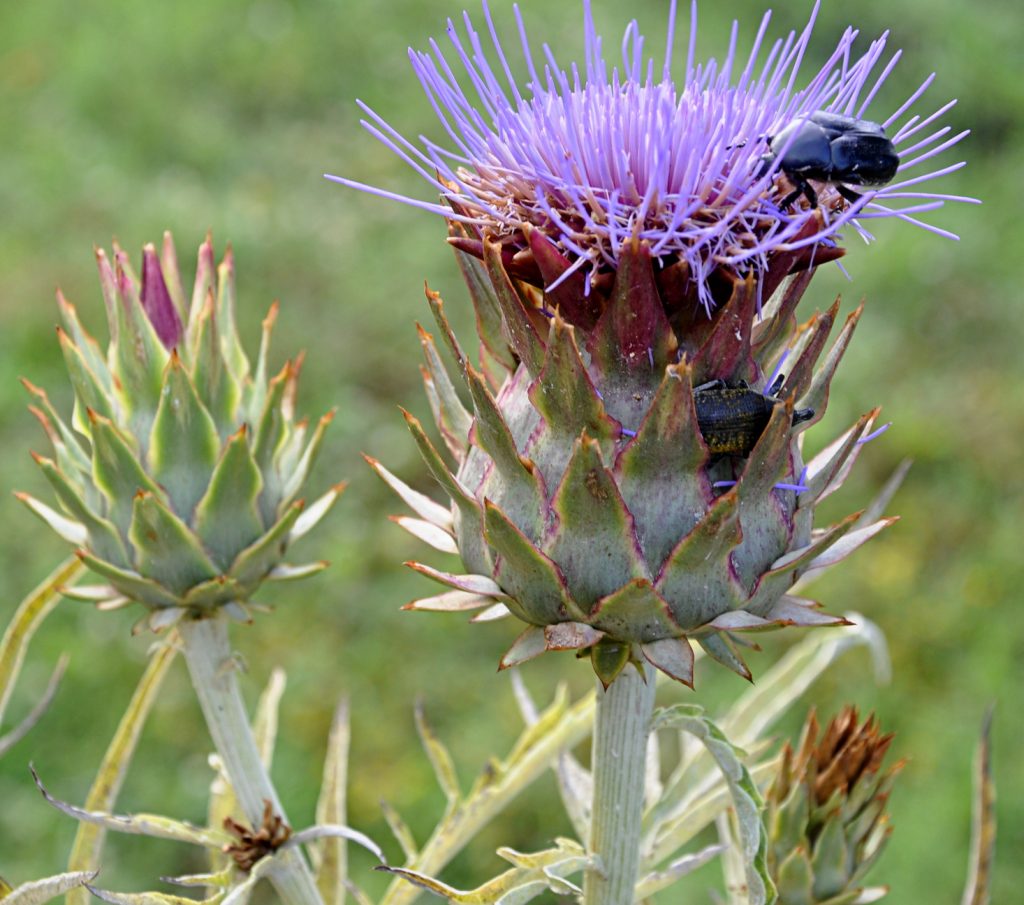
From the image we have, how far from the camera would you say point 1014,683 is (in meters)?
2.47

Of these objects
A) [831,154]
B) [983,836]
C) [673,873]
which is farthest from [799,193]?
[983,836]

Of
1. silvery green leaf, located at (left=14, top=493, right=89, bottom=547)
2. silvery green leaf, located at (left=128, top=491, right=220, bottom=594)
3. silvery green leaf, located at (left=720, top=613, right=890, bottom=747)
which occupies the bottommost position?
silvery green leaf, located at (left=720, top=613, right=890, bottom=747)

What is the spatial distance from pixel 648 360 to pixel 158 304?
533mm

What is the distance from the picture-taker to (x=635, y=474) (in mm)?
982

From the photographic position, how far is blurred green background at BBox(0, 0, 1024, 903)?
2.36 metres

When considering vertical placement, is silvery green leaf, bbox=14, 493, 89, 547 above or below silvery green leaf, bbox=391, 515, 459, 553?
above

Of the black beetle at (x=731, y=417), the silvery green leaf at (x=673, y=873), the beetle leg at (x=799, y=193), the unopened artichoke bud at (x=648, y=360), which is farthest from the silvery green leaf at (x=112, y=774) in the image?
the beetle leg at (x=799, y=193)

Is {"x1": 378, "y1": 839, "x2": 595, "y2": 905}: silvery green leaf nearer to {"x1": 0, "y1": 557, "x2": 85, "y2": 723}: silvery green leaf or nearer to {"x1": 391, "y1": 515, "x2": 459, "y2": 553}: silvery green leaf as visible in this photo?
{"x1": 391, "y1": 515, "x2": 459, "y2": 553}: silvery green leaf

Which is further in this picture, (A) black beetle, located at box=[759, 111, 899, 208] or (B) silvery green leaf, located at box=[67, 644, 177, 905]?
(B) silvery green leaf, located at box=[67, 644, 177, 905]

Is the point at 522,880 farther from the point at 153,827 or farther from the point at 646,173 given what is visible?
the point at 646,173

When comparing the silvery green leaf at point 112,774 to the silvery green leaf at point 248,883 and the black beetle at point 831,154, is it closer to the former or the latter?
the silvery green leaf at point 248,883

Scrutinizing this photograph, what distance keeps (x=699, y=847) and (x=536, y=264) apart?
5.25 feet

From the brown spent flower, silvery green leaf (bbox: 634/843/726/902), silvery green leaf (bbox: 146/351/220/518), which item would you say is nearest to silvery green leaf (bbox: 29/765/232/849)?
the brown spent flower

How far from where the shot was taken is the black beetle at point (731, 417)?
98 cm
